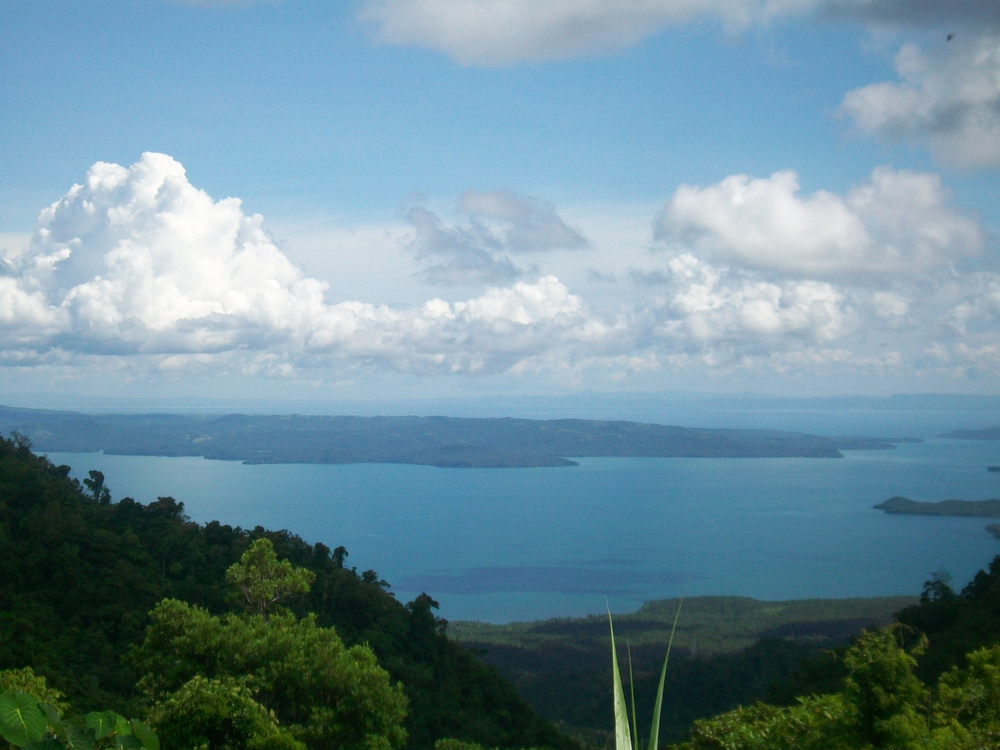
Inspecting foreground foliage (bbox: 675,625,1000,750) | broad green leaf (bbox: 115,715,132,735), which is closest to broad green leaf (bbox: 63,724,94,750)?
broad green leaf (bbox: 115,715,132,735)

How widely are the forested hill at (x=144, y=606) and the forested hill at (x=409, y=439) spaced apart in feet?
246

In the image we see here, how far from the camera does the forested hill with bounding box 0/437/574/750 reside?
51.6 feet

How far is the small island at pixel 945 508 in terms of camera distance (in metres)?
76.4

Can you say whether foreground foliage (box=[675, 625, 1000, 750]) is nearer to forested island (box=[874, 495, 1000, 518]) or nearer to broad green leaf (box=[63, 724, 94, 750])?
broad green leaf (box=[63, 724, 94, 750])

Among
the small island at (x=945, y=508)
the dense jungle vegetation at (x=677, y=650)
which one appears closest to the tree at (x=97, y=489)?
the dense jungle vegetation at (x=677, y=650)

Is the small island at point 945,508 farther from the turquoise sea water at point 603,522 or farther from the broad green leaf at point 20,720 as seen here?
the broad green leaf at point 20,720

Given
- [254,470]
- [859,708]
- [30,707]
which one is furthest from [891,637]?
[254,470]

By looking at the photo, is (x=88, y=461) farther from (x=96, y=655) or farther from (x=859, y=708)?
(x=859, y=708)

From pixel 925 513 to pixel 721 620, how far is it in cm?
4737

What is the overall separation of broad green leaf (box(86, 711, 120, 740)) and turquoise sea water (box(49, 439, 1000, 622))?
4495 cm

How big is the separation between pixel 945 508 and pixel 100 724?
87.3m

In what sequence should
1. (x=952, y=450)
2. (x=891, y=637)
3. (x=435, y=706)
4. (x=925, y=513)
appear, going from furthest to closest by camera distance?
(x=952, y=450) → (x=925, y=513) → (x=435, y=706) → (x=891, y=637)

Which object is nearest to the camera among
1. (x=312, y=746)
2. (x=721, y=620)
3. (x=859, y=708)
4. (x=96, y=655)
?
(x=859, y=708)

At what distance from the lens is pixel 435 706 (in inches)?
715
